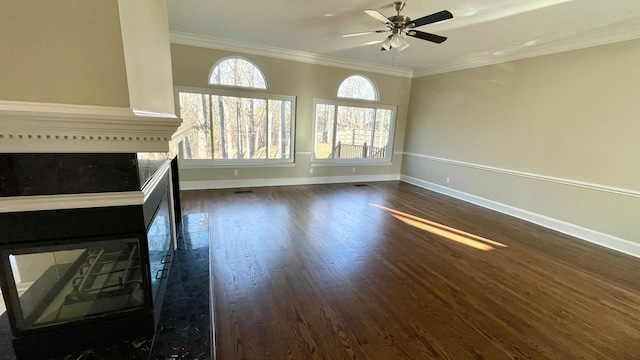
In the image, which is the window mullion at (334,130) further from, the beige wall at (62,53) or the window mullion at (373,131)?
the beige wall at (62,53)

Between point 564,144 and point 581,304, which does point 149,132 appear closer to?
point 581,304

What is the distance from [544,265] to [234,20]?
5.08 m

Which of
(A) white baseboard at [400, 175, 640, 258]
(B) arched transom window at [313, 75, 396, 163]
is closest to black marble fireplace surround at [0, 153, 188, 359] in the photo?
(B) arched transom window at [313, 75, 396, 163]

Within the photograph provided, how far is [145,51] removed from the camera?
1523 millimetres

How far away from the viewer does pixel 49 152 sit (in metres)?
1.10

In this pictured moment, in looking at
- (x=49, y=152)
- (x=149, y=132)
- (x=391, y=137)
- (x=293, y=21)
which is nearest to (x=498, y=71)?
(x=391, y=137)

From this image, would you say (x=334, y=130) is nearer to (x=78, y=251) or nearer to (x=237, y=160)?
(x=237, y=160)

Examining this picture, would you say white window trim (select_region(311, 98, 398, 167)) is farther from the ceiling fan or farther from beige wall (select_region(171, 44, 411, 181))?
the ceiling fan

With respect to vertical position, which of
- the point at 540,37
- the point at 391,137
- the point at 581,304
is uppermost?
the point at 540,37

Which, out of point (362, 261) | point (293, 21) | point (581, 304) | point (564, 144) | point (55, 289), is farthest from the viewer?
point (564, 144)

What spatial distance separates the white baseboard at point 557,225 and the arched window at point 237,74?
4.70 m

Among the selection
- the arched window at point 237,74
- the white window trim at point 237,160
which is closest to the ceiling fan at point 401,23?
the white window trim at point 237,160

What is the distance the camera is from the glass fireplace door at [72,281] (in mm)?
1260

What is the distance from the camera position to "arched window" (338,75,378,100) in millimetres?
6109
